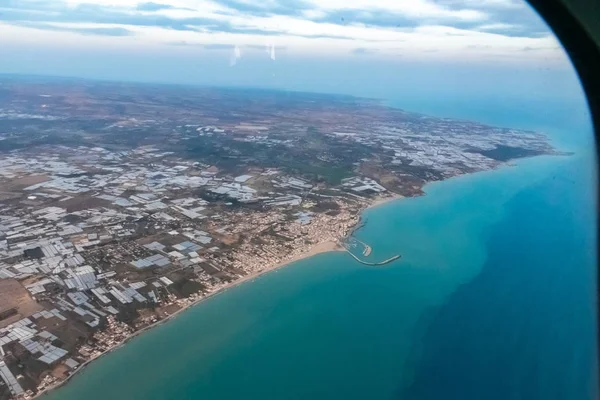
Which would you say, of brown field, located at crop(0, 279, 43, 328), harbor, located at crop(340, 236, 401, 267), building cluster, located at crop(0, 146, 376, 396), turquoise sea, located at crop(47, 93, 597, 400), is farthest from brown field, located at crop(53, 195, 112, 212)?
harbor, located at crop(340, 236, 401, 267)

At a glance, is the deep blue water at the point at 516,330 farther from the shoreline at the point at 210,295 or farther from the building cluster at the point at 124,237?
the building cluster at the point at 124,237

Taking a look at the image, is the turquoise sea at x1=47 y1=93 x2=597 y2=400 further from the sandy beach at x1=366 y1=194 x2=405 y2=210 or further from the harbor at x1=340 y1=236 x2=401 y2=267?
the sandy beach at x1=366 y1=194 x2=405 y2=210

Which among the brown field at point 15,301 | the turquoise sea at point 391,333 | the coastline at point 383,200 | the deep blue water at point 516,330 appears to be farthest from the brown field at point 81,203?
the deep blue water at point 516,330

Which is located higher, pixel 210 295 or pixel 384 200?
pixel 384 200

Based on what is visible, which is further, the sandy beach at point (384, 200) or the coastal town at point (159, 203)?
the sandy beach at point (384, 200)

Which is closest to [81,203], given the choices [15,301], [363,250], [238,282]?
[15,301]

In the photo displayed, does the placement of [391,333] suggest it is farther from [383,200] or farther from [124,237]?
[383,200]
